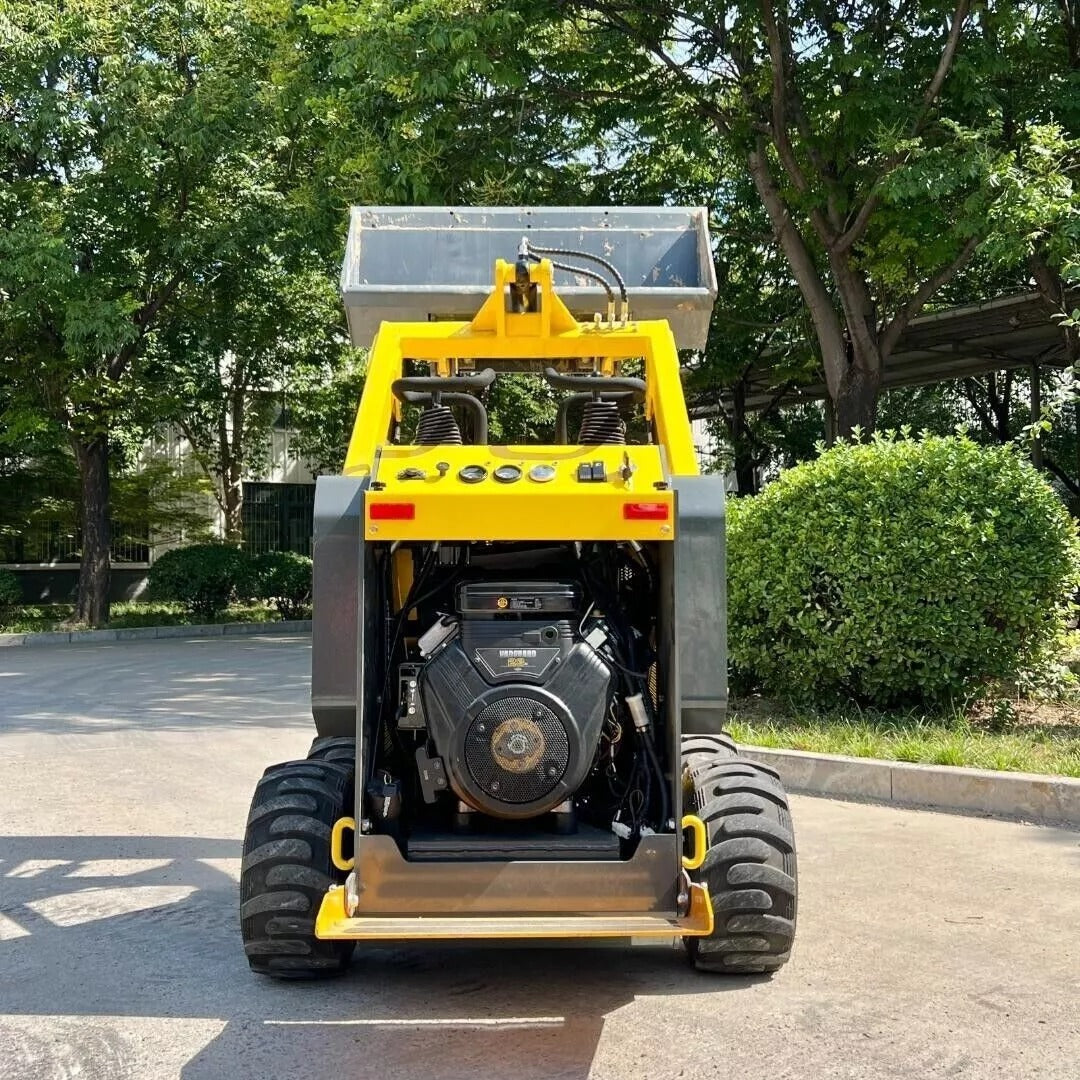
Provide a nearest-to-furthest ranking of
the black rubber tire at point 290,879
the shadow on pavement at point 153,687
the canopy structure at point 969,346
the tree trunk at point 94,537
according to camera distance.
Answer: the black rubber tire at point 290,879
the shadow on pavement at point 153,687
the canopy structure at point 969,346
the tree trunk at point 94,537

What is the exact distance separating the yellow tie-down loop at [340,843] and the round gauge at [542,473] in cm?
126

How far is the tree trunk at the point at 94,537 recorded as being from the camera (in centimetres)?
2400

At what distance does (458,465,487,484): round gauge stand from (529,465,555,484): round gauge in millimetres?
156

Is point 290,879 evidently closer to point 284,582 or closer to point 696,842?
point 696,842

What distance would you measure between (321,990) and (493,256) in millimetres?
3336

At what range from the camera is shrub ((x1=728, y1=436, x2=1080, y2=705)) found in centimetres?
888

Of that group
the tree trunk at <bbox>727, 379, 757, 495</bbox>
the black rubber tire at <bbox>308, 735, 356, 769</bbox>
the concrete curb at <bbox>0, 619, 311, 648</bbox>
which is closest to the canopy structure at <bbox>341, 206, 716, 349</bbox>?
the black rubber tire at <bbox>308, 735, 356, 769</bbox>

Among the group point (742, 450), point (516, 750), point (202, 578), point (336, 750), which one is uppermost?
point (742, 450)

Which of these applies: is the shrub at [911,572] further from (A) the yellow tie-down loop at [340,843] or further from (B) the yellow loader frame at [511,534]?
(A) the yellow tie-down loop at [340,843]

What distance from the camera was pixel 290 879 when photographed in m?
4.42

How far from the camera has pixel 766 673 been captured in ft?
32.1

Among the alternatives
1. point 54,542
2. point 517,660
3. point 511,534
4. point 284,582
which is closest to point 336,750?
point 517,660

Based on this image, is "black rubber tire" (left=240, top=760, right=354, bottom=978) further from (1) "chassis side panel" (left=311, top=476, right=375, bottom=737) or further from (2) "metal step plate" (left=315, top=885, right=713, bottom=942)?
(1) "chassis side panel" (left=311, top=476, right=375, bottom=737)

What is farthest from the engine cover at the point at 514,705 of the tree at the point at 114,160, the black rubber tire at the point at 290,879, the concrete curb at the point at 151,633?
the concrete curb at the point at 151,633
